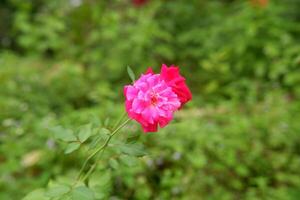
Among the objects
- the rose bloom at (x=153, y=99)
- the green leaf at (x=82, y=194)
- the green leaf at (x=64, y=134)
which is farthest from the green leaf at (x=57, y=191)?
the rose bloom at (x=153, y=99)

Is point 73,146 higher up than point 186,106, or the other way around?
point 186,106

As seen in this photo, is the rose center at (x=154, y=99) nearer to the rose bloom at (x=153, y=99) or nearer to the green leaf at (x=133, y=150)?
the rose bloom at (x=153, y=99)

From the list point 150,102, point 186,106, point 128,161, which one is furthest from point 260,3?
point 150,102

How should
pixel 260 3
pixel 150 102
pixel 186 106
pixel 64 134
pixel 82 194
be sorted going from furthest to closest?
pixel 260 3 < pixel 186 106 < pixel 64 134 < pixel 82 194 < pixel 150 102

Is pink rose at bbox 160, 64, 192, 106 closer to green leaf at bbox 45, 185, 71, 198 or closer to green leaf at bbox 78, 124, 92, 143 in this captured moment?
green leaf at bbox 78, 124, 92, 143

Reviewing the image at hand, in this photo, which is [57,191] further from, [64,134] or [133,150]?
[133,150]

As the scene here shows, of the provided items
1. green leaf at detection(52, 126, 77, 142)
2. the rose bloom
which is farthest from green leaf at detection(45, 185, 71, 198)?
the rose bloom
